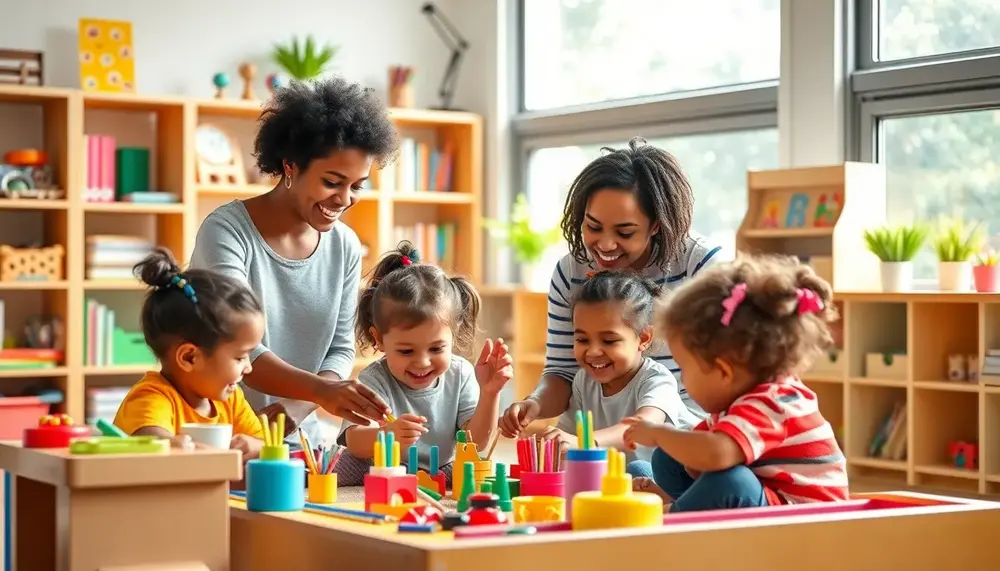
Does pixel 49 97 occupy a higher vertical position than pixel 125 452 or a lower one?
higher

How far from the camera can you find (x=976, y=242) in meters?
4.39

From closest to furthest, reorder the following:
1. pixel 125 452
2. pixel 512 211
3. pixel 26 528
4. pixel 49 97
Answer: pixel 125 452 → pixel 26 528 → pixel 49 97 → pixel 512 211

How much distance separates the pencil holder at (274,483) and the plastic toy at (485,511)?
25 centimetres

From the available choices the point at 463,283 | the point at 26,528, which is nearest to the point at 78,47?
the point at 463,283

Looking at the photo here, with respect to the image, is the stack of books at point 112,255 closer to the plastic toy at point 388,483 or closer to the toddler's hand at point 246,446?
the toddler's hand at point 246,446

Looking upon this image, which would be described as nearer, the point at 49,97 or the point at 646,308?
the point at 646,308

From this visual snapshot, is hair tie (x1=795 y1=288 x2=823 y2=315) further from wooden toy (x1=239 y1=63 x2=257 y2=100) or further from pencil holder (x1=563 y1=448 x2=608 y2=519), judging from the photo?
wooden toy (x1=239 y1=63 x2=257 y2=100)

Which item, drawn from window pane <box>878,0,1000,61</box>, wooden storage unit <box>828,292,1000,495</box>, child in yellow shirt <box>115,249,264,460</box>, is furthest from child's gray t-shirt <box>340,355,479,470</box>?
window pane <box>878,0,1000,61</box>

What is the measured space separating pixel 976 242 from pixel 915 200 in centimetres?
45

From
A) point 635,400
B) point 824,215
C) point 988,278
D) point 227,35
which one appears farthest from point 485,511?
point 227,35

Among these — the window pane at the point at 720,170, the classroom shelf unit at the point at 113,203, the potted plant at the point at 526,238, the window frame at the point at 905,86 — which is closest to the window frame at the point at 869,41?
the window frame at the point at 905,86

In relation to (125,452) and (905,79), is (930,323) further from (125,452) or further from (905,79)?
(125,452)

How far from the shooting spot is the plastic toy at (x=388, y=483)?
196 centimetres

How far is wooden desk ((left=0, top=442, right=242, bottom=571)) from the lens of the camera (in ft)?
5.30
